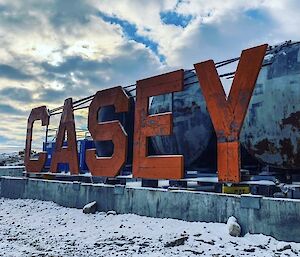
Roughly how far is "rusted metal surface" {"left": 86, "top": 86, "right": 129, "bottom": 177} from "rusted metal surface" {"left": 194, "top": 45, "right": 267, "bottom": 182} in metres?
3.51

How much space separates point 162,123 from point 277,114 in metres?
3.02

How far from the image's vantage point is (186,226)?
6.88 meters

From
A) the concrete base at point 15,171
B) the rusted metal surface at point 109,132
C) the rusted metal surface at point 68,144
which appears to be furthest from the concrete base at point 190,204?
the concrete base at point 15,171

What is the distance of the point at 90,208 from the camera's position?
9.25 metres

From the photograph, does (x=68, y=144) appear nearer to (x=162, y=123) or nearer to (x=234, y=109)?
(x=162, y=123)

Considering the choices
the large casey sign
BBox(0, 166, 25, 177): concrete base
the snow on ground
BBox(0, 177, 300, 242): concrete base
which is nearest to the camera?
the snow on ground

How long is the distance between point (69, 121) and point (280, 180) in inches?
331

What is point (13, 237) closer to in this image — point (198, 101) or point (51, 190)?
point (51, 190)

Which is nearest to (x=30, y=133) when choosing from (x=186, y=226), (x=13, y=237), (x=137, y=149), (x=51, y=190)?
(x=51, y=190)

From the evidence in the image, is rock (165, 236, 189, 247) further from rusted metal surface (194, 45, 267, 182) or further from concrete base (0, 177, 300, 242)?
rusted metal surface (194, 45, 267, 182)

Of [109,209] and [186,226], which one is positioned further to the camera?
[109,209]

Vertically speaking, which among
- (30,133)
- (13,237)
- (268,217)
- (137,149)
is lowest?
(13,237)

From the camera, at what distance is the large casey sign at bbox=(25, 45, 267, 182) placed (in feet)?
24.0

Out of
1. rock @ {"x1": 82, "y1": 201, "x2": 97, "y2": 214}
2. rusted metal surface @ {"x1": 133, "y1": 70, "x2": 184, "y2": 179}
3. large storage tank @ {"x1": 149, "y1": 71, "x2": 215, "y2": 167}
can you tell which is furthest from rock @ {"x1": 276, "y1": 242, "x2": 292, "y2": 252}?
rock @ {"x1": 82, "y1": 201, "x2": 97, "y2": 214}
